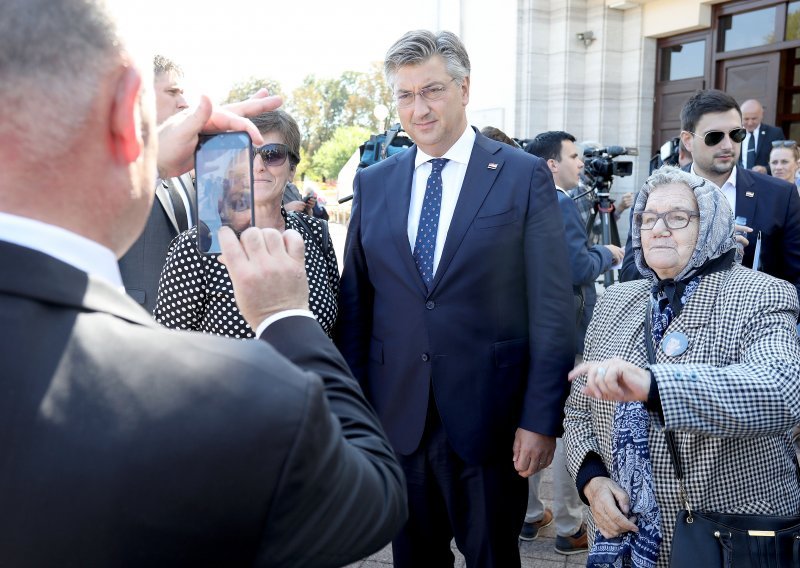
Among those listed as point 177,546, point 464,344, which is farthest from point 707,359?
point 177,546

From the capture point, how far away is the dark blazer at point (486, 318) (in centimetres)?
242

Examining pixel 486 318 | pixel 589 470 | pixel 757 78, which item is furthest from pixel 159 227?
pixel 757 78

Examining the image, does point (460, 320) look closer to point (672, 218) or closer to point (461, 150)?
point (461, 150)

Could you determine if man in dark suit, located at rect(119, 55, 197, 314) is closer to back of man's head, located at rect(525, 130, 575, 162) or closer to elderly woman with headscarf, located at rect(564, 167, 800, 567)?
elderly woman with headscarf, located at rect(564, 167, 800, 567)

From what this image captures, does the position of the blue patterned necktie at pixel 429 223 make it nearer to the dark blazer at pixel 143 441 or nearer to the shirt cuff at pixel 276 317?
the shirt cuff at pixel 276 317

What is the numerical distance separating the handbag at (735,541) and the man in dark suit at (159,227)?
2.09 m

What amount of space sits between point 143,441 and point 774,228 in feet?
10.9

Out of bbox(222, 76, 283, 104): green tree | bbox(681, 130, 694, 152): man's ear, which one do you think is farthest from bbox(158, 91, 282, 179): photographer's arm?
bbox(222, 76, 283, 104): green tree

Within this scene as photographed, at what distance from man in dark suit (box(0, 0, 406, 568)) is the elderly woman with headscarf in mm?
1203

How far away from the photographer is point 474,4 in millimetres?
12297

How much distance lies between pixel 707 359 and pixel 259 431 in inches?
64.9

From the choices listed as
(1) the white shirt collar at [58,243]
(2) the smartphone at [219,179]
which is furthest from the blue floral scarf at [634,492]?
(1) the white shirt collar at [58,243]

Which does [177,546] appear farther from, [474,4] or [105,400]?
[474,4]

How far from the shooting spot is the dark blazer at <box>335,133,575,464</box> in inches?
95.1
